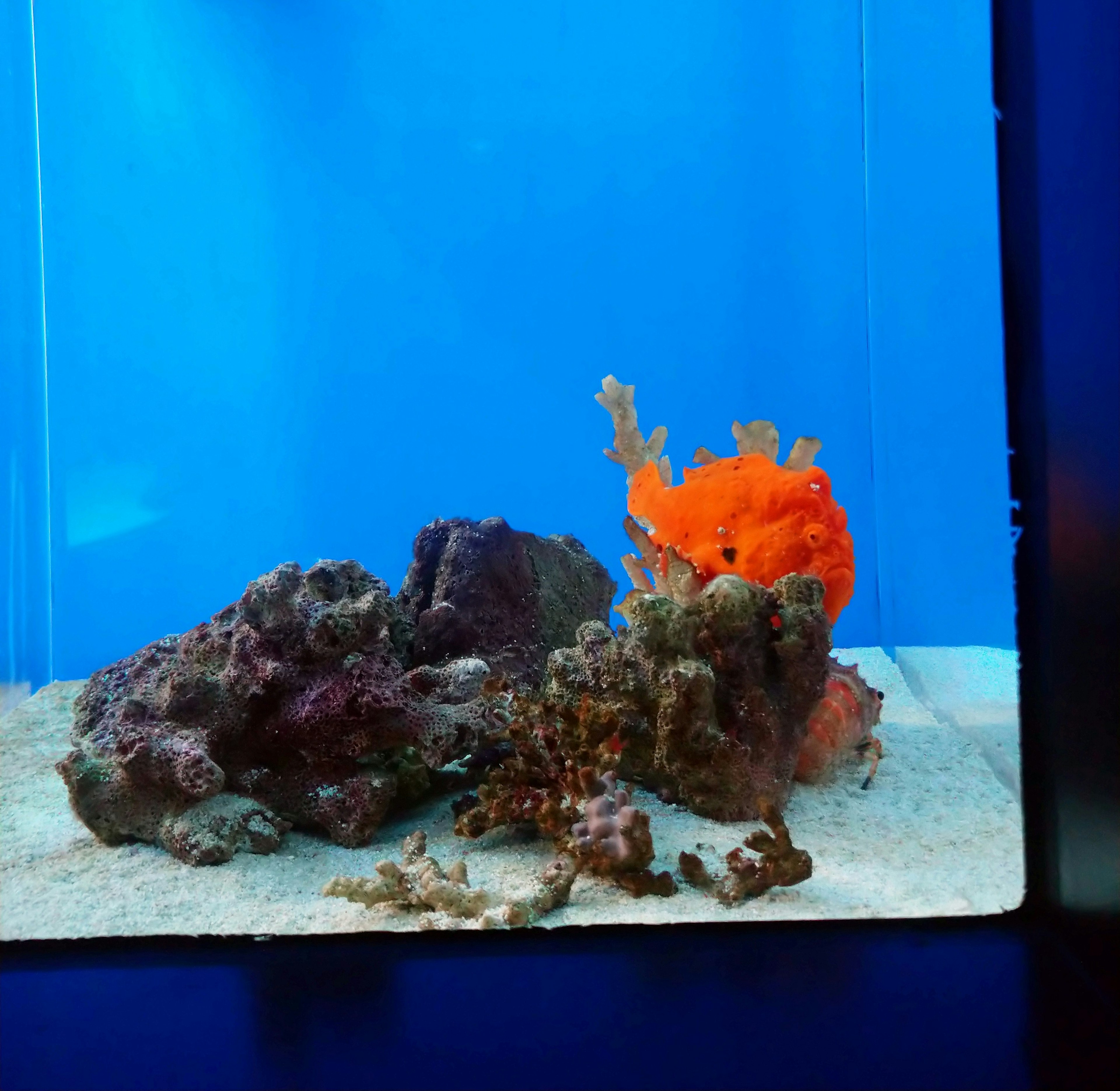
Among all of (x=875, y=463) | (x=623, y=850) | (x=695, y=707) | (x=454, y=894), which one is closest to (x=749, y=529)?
(x=695, y=707)

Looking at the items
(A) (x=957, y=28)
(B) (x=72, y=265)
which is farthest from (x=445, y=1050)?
(B) (x=72, y=265)

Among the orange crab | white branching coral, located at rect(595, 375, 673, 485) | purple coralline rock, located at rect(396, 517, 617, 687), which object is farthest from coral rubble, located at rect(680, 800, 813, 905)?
white branching coral, located at rect(595, 375, 673, 485)

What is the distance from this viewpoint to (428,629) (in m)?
2.65

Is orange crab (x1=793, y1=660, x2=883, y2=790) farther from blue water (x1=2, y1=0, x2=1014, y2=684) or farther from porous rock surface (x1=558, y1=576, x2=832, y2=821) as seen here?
blue water (x1=2, y1=0, x2=1014, y2=684)

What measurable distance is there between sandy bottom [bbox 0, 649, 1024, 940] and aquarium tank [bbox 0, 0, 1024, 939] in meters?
0.02

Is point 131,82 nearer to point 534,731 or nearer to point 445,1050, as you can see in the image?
point 534,731

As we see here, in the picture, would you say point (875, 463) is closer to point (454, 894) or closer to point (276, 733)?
point (276, 733)

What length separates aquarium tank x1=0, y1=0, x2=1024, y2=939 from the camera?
1.78m

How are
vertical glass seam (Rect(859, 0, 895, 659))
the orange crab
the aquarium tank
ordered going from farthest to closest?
vertical glass seam (Rect(859, 0, 895, 659)) → the orange crab → the aquarium tank

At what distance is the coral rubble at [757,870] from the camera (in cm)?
146

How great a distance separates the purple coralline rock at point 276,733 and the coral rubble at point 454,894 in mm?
466

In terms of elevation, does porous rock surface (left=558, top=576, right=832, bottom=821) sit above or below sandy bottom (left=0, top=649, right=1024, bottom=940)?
above

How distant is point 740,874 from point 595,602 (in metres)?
1.77

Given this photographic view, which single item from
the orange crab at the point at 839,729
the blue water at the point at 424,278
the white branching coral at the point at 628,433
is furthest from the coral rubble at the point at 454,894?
the blue water at the point at 424,278
